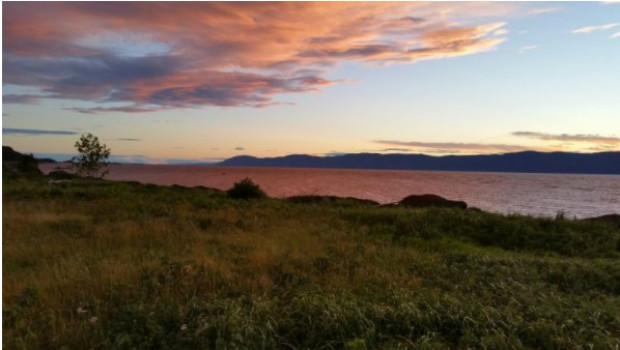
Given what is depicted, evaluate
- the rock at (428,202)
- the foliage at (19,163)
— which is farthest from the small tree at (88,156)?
the rock at (428,202)

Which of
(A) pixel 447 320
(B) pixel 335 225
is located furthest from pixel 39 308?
(B) pixel 335 225

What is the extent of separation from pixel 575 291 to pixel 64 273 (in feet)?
35.8

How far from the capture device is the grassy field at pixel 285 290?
6133 mm

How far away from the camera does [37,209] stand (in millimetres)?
21984

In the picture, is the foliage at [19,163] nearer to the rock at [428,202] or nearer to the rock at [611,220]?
the rock at [428,202]

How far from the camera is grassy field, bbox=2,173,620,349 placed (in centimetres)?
613

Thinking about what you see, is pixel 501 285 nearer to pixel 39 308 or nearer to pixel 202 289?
pixel 202 289

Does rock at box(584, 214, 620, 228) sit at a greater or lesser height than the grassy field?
lesser

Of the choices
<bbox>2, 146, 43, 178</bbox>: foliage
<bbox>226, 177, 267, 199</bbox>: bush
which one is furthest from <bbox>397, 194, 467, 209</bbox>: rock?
<bbox>2, 146, 43, 178</bbox>: foliage

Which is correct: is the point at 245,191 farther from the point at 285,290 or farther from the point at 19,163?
the point at 19,163

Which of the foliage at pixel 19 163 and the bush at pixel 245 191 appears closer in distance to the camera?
the bush at pixel 245 191

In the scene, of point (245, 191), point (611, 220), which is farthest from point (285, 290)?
point (245, 191)

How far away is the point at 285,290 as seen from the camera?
8.55 meters

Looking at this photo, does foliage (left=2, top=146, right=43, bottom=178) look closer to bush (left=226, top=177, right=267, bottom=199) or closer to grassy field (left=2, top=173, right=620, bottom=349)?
bush (left=226, top=177, right=267, bottom=199)
